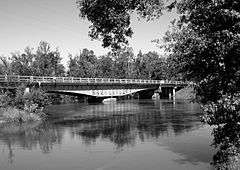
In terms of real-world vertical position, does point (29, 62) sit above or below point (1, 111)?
above

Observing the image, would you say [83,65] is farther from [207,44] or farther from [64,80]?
[207,44]

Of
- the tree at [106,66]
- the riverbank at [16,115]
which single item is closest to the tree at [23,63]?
the tree at [106,66]

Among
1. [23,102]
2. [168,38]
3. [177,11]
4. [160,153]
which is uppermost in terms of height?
[177,11]

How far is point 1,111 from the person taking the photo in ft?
142

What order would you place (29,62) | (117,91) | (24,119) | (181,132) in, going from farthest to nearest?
(29,62), (117,91), (24,119), (181,132)

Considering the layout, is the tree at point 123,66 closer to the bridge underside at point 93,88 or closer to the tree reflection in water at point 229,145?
the bridge underside at point 93,88

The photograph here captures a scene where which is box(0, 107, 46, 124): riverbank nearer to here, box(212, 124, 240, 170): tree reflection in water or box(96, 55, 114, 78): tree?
box(212, 124, 240, 170): tree reflection in water

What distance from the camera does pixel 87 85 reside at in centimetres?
8038

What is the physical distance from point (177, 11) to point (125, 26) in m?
2.64

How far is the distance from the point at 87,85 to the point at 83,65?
2197 inches

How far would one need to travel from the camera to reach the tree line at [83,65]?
105756mm

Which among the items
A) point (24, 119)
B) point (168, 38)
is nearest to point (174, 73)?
point (168, 38)

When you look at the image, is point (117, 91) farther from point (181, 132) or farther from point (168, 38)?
point (168, 38)

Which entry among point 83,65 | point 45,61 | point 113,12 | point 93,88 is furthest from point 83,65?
point 113,12
